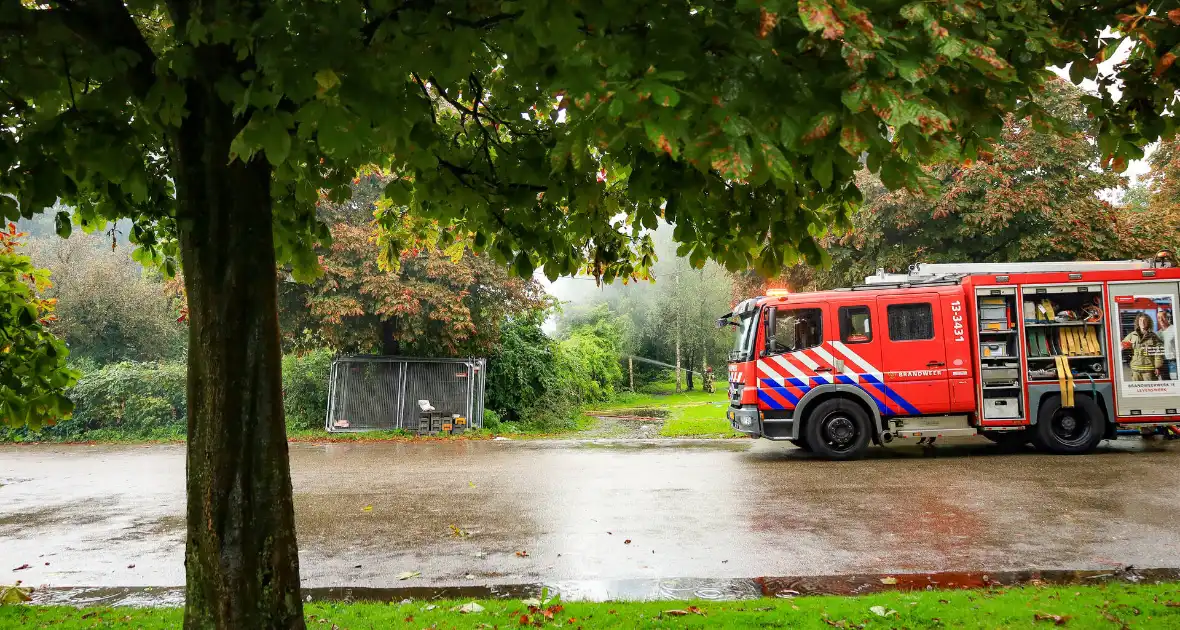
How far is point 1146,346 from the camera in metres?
12.0

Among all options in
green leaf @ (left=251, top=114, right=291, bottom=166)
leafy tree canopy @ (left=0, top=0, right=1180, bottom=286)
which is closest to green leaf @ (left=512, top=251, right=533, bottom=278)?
leafy tree canopy @ (left=0, top=0, right=1180, bottom=286)

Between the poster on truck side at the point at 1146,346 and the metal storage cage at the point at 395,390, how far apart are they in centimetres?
1314

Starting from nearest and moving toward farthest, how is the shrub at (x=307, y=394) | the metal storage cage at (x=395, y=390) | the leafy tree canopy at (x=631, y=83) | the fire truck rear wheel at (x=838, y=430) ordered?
the leafy tree canopy at (x=631, y=83) < the fire truck rear wheel at (x=838, y=430) < the metal storage cage at (x=395, y=390) < the shrub at (x=307, y=394)

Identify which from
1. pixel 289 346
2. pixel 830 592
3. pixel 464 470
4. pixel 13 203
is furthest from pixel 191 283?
pixel 289 346

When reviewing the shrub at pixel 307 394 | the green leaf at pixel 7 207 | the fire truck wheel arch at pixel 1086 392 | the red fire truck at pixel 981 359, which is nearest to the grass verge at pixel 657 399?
the shrub at pixel 307 394

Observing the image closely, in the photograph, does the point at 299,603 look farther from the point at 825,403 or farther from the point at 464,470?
the point at 825,403

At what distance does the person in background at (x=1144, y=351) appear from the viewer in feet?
39.4

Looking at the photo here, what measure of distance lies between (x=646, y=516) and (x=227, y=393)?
5.54 m

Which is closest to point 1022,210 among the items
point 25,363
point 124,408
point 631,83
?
point 631,83

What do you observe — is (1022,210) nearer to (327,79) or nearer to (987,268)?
(987,268)

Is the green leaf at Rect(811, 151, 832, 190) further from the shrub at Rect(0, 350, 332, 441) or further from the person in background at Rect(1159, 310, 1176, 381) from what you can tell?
the shrub at Rect(0, 350, 332, 441)

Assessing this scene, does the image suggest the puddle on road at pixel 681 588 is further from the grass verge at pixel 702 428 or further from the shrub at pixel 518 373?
the shrub at pixel 518 373

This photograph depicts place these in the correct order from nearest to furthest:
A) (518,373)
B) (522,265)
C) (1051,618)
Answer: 1. (1051,618)
2. (522,265)
3. (518,373)

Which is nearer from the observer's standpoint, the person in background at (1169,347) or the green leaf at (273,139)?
the green leaf at (273,139)
